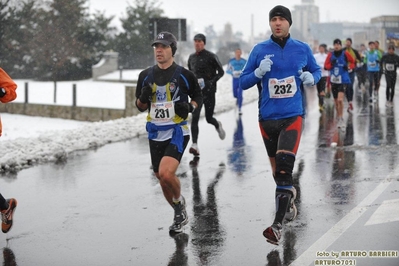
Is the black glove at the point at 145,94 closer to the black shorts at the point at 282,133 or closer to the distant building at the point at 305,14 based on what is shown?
the black shorts at the point at 282,133

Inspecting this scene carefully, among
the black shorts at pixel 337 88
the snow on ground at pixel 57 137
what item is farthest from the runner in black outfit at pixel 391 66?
the black shorts at pixel 337 88

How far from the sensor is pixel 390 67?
1858cm

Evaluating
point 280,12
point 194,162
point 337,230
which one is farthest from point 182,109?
point 194,162

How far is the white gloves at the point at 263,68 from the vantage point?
581cm

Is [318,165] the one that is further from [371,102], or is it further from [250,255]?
[371,102]

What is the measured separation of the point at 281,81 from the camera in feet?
19.6

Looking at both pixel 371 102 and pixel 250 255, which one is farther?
pixel 371 102

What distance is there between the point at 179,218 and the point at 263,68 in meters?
1.59

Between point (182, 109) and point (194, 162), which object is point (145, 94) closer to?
point (182, 109)

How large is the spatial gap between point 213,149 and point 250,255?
620cm

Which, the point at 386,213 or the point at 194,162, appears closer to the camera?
the point at 386,213

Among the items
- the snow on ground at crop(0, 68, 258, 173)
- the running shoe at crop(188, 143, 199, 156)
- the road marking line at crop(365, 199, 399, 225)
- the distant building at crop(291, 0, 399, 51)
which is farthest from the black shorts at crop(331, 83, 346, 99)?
the distant building at crop(291, 0, 399, 51)

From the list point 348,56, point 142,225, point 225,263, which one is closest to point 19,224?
point 142,225

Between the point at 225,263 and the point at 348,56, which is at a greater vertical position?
the point at 348,56
